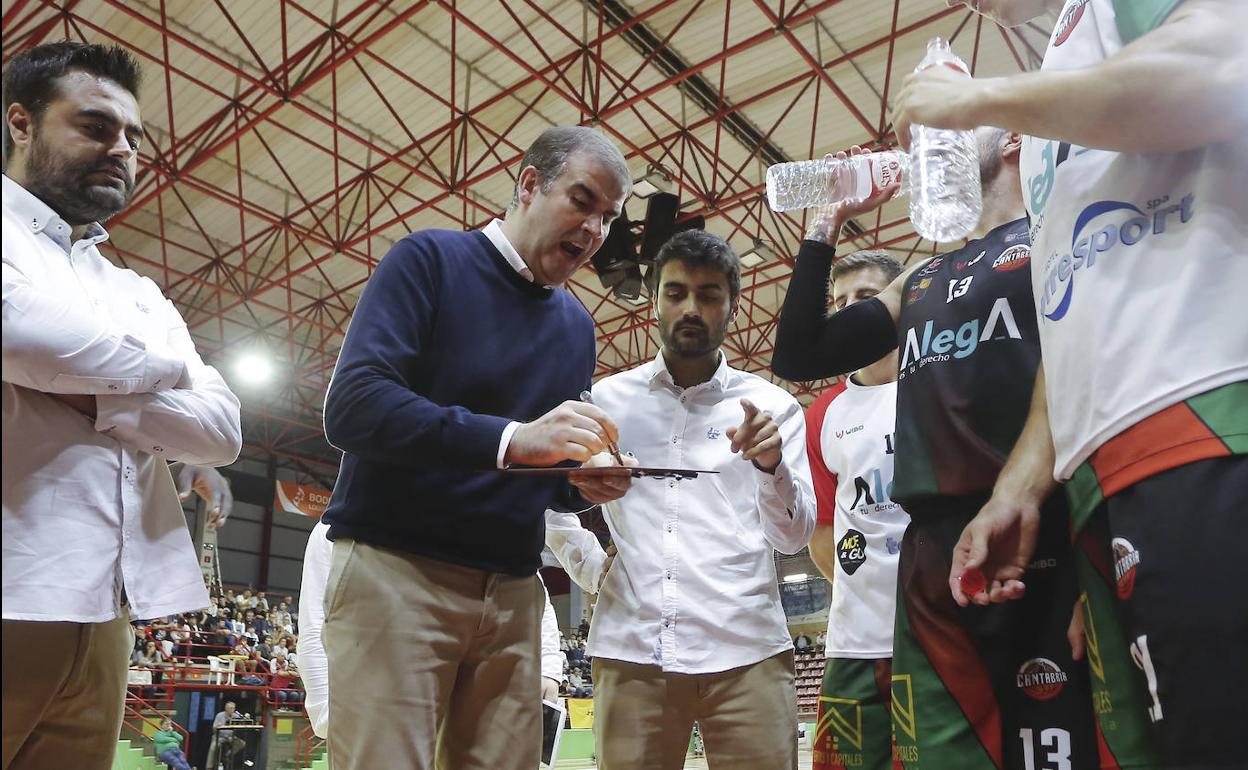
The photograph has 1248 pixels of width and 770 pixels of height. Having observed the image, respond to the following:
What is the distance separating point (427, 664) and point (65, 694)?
0.66 m

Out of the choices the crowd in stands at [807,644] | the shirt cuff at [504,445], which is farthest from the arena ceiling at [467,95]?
the crowd in stands at [807,644]

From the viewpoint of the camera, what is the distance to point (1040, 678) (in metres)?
1.53

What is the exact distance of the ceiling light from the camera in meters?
11.7

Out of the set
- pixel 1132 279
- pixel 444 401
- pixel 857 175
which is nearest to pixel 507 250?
pixel 444 401

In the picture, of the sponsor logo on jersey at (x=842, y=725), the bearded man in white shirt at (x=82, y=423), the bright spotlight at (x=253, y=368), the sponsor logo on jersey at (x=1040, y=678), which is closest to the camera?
the sponsor logo on jersey at (x=1040, y=678)

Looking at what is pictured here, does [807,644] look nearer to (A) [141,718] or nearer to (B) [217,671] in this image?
(B) [217,671]

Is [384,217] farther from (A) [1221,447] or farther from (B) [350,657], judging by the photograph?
(A) [1221,447]

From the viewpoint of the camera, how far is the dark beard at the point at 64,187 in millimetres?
1934

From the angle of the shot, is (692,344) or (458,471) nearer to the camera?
(458,471)

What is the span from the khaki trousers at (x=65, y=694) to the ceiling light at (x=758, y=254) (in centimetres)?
1049

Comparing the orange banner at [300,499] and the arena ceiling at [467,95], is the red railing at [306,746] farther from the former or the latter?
the orange banner at [300,499]

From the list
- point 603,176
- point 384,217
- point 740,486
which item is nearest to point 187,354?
point 603,176

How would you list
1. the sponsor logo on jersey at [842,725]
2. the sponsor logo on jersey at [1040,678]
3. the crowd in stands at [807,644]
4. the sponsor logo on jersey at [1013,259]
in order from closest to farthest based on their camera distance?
the sponsor logo on jersey at [1040,678] < the sponsor logo on jersey at [1013,259] < the sponsor logo on jersey at [842,725] < the crowd in stands at [807,644]

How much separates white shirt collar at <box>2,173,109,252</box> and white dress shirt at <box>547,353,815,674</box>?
55.1 inches
